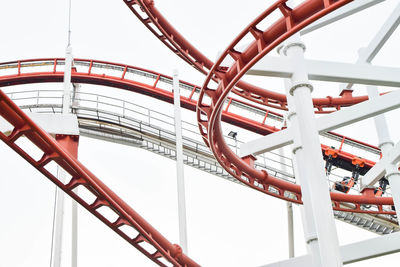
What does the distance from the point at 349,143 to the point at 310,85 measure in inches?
370

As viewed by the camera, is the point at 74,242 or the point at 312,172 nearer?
the point at 312,172

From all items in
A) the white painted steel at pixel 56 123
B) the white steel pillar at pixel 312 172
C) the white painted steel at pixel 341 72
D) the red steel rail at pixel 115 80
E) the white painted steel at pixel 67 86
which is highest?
the red steel rail at pixel 115 80

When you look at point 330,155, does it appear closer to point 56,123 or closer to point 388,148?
point 388,148

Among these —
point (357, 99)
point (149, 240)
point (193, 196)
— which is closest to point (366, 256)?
point (149, 240)

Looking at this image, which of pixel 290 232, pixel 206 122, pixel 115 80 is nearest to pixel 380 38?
pixel 206 122

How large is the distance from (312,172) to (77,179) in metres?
2.63

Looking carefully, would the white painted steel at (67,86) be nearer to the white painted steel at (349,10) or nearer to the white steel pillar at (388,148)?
the white painted steel at (349,10)

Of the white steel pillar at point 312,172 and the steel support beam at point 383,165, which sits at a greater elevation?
the steel support beam at point 383,165

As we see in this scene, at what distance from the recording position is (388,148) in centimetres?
779

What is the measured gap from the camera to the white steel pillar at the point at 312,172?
492 cm

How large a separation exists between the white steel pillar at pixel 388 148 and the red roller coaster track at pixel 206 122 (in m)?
1.23

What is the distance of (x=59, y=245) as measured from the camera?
7.44 m

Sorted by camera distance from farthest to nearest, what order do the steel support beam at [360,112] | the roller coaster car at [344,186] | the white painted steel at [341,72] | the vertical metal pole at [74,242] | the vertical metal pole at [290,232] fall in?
the roller coaster car at [344,186] → the vertical metal pole at [290,232] → the vertical metal pole at [74,242] → the steel support beam at [360,112] → the white painted steel at [341,72]

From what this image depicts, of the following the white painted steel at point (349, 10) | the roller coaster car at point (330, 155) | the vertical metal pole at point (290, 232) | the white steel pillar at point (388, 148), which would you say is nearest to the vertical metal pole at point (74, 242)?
the vertical metal pole at point (290, 232)
